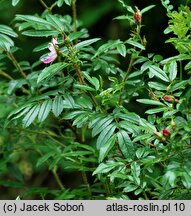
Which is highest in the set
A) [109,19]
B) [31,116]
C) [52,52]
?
[109,19]

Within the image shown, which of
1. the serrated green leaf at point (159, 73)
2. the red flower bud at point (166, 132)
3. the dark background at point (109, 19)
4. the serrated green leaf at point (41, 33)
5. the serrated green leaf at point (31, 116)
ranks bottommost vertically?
the red flower bud at point (166, 132)

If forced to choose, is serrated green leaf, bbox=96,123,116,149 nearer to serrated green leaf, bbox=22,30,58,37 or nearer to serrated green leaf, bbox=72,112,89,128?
serrated green leaf, bbox=72,112,89,128

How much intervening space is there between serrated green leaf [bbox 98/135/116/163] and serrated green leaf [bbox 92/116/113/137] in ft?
0.13

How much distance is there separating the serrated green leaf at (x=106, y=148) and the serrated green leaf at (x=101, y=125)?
40mm

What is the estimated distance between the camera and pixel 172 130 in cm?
114

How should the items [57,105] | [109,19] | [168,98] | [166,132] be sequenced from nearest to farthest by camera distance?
[166,132]
[168,98]
[57,105]
[109,19]

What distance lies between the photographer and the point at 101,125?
4.14 feet

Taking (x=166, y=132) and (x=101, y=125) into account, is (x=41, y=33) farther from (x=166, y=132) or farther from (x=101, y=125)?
(x=166, y=132)

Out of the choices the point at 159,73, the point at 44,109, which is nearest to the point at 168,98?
the point at 159,73

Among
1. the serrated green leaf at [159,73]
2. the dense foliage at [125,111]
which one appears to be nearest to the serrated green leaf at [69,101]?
the dense foliage at [125,111]

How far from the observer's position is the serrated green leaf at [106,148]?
1.19 m

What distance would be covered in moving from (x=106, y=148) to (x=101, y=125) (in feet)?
0.27

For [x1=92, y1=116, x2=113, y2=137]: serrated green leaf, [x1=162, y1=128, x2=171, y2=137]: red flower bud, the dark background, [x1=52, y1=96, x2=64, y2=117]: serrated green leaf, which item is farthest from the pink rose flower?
the dark background

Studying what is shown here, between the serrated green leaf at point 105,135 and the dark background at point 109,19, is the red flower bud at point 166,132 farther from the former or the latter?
the dark background at point 109,19
